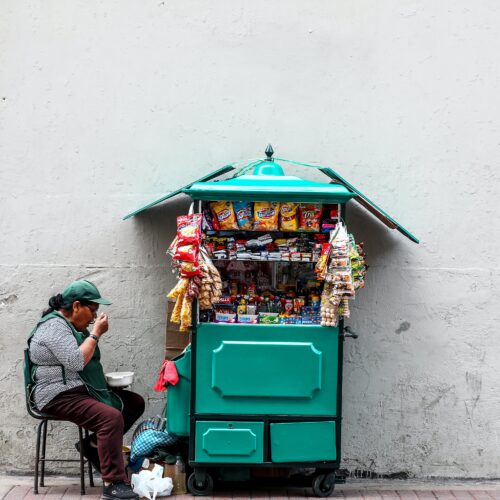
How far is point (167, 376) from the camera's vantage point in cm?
543

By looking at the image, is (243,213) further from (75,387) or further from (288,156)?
(75,387)

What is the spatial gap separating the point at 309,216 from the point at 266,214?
0.95 ft

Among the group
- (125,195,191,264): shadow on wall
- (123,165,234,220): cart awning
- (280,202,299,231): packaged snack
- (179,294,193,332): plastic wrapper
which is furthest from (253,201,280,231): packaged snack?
(125,195,191,264): shadow on wall

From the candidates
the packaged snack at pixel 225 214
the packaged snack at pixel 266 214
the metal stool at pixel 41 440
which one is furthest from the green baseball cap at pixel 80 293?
the packaged snack at pixel 266 214

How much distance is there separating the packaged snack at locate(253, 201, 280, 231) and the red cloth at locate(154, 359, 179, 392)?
1109 millimetres

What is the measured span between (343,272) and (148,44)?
223 cm

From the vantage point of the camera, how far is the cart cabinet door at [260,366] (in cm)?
530

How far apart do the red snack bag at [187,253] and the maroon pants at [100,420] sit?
1062 mm

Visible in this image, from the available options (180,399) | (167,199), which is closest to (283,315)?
(180,399)

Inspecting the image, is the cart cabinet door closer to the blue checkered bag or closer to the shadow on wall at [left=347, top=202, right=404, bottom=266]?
the blue checkered bag

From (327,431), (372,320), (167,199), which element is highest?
(167,199)

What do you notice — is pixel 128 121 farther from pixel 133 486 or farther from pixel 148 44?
pixel 133 486

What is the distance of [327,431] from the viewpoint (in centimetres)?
535

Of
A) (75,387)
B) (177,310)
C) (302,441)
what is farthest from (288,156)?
(75,387)
